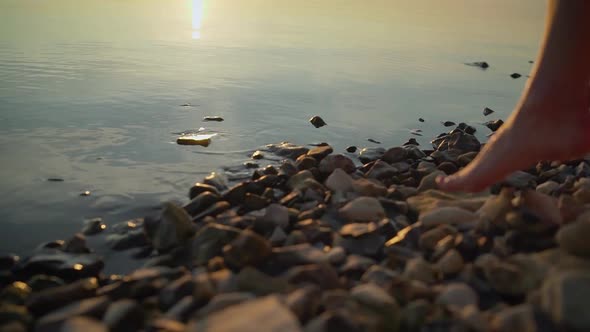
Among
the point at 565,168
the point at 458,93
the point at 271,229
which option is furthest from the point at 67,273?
the point at 458,93

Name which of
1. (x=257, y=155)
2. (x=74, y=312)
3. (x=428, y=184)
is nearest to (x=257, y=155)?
(x=257, y=155)

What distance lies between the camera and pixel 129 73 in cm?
692

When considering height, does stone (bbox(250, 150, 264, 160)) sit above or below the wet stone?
below

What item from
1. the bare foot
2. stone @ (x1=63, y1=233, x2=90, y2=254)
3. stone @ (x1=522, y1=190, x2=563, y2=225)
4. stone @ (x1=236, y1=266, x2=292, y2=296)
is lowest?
stone @ (x1=63, y1=233, x2=90, y2=254)

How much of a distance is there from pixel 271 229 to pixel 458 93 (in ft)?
17.7

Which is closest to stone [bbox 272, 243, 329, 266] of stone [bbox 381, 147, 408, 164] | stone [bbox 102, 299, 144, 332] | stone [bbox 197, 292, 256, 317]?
stone [bbox 197, 292, 256, 317]

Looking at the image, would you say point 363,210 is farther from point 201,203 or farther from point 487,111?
point 487,111

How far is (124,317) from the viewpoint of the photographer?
168 centimetres

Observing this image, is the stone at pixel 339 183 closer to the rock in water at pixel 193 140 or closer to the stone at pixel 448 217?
the stone at pixel 448 217

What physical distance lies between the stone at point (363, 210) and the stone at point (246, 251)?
0.68m

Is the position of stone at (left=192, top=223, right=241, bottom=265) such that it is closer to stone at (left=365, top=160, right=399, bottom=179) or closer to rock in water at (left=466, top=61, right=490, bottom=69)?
stone at (left=365, top=160, right=399, bottom=179)

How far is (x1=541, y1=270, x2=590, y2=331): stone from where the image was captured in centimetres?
145

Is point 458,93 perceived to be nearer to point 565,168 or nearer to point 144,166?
point 565,168

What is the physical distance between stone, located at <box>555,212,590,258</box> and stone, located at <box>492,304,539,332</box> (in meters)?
0.43
